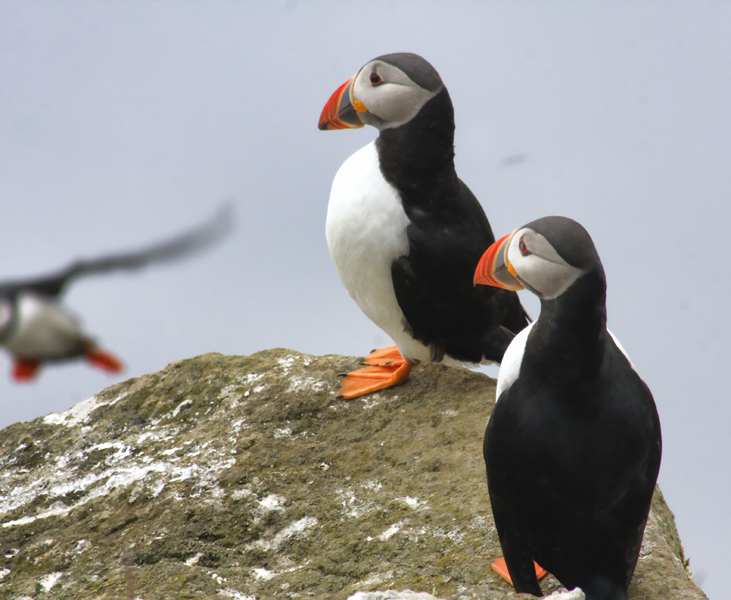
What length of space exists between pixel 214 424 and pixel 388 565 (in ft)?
5.12

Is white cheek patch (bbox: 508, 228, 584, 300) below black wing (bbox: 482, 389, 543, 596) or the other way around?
the other way around

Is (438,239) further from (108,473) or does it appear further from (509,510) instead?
(108,473)

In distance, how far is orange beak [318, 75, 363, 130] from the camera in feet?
14.1

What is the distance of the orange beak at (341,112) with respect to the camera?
4.31 meters

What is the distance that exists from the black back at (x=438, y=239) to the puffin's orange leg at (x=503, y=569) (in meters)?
1.41

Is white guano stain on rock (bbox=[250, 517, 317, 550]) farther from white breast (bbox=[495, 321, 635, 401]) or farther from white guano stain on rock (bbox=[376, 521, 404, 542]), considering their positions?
white breast (bbox=[495, 321, 635, 401])

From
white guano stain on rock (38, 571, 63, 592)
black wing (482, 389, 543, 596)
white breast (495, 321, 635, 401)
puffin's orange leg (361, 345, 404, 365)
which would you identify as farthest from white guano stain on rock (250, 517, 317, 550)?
puffin's orange leg (361, 345, 404, 365)

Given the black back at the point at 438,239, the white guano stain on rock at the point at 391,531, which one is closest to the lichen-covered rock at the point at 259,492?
the white guano stain on rock at the point at 391,531

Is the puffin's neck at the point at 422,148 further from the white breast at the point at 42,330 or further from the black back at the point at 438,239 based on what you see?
the white breast at the point at 42,330

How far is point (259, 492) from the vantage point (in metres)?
3.83

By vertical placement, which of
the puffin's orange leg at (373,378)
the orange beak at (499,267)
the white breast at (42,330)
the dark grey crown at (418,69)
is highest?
the dark grey crown at (418,69)

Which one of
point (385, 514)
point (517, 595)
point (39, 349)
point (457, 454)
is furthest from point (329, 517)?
point (39, 349)

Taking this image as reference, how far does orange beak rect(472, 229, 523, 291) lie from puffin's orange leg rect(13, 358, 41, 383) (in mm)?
1781

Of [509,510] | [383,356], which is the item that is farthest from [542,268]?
[383,356]
